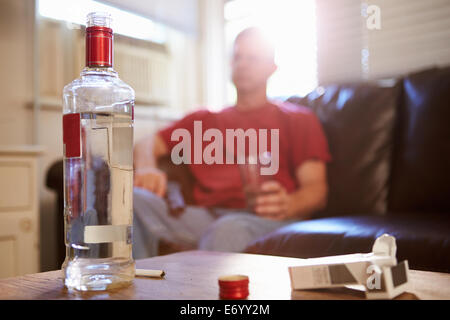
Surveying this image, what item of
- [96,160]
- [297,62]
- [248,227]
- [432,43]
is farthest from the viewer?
[297,62]

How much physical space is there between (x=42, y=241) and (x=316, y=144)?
47.7 inches

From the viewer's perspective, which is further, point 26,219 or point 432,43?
point 432,43

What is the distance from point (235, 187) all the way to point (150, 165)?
350 mm

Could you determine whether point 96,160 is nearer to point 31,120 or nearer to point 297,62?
point 31,120

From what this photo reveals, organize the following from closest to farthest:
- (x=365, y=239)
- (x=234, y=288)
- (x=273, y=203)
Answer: (x=234, y=288), (x=365, y=239), (x=273, y=203)

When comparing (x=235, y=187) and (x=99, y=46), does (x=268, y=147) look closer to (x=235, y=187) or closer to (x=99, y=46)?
(x=235, y=187)

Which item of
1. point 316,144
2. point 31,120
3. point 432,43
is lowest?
point 316,144

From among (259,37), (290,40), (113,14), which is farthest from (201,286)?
(290,40)

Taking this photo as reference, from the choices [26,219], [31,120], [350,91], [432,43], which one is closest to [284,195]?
[350,91]

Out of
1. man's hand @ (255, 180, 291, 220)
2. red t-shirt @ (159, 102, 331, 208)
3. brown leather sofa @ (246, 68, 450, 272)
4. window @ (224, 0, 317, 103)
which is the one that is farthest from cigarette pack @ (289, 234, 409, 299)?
window @ (224, 0, 317, 103)

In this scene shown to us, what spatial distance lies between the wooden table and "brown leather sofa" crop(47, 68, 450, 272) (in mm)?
575

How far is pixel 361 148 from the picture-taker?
1.71 metres

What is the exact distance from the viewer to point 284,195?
1.59m

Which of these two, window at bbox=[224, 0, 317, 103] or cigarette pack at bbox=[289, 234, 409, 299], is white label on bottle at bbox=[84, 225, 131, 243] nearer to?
cigarette pack at bbox=[289, 234, 409, 299]
